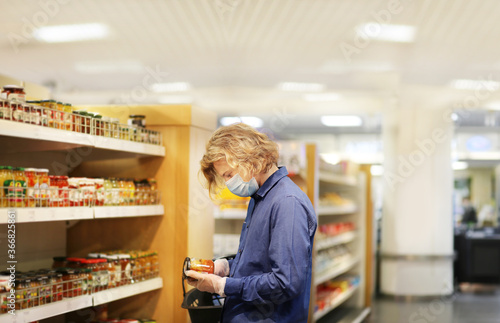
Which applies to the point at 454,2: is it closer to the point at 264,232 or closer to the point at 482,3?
the point at 482,3

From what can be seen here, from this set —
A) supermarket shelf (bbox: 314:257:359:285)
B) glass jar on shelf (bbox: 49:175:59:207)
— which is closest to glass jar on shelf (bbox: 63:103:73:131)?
glass jar on shelf (bbox: 49:175:59:207)

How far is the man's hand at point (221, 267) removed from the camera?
2.48 meters

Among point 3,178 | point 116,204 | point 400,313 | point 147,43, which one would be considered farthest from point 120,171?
point 400,313

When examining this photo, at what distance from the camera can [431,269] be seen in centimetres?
955

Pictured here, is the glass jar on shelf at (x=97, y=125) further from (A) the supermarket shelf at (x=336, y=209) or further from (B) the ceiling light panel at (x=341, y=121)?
(B) the ceiling light panel at (x=341, y=121)

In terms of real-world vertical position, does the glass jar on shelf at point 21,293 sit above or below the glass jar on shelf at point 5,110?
below

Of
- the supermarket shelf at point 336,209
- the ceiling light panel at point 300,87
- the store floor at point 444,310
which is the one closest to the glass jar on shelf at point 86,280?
the supermarket shelf at point 336,209

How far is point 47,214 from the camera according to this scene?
2410mm

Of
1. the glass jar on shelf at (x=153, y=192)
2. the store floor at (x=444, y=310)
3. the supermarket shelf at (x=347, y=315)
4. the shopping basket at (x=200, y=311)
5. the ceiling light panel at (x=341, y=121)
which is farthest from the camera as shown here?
the ceiling light panel at (x=341, y=121)

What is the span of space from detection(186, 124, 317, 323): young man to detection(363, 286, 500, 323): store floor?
574 centimetres

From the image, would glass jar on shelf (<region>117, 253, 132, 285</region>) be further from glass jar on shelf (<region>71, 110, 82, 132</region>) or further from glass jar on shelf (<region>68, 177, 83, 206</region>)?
glass jar on shelf (<region>71, 110, 82, 132</region>)

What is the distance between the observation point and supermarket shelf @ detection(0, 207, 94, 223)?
224 cm

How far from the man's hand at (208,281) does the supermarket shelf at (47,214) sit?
67 cm

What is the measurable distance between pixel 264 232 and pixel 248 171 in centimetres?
25
